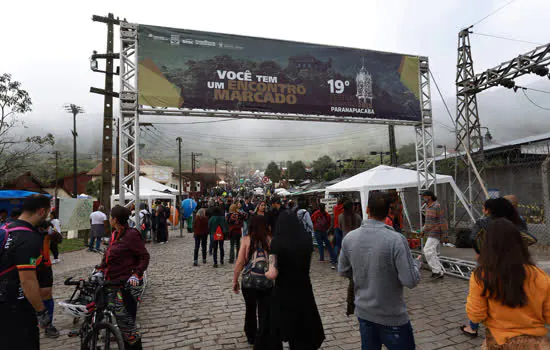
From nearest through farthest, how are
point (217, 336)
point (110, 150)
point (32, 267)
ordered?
point (32, 267)
point (217, 336)
point (110, 150)

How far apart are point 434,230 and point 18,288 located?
21.7 feet

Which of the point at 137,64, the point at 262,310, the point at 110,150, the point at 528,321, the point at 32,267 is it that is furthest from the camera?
the point at 110,150

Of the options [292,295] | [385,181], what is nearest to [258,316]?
[292,295]

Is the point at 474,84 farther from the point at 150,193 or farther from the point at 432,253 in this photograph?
the point at 150,193

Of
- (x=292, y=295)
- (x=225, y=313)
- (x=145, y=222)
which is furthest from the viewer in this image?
(x=145, y=222)

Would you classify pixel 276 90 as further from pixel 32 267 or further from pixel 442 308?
pixel 32 267

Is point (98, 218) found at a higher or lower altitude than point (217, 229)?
higher

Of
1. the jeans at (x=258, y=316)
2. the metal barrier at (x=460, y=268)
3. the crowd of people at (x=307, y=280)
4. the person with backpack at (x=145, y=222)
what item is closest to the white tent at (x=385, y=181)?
the metal barrier at (x=460, y=268)

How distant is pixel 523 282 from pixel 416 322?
10.1 feet

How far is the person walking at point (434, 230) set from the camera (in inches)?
246

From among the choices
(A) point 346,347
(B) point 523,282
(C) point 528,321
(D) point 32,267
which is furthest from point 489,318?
(D) point 32,267

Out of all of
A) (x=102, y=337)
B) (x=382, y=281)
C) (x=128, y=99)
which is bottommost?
(x=102, y=337)

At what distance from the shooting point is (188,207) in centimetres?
1762

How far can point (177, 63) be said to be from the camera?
7523 millimetres
